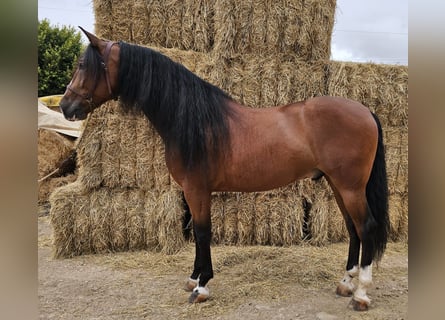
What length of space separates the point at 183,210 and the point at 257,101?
164cm

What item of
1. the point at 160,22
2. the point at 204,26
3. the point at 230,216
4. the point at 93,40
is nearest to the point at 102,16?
the point at 160,22

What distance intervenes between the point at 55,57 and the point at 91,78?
28.1ft

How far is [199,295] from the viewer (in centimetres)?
261

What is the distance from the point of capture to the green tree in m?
9.29

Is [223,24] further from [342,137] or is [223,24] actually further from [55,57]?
[55,57]

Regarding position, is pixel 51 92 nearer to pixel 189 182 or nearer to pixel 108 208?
pixel 108 208

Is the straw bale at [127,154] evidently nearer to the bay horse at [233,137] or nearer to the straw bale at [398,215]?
the bay horse at [233,137]

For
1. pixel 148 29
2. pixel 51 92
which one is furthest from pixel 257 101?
pixel 51 92

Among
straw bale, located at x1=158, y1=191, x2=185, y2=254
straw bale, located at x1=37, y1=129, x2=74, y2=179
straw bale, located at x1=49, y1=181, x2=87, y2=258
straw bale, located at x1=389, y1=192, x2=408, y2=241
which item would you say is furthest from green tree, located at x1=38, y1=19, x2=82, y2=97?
straw bale, located at x1=389, y1=192, x2=408, y2=241

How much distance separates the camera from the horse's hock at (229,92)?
376cm

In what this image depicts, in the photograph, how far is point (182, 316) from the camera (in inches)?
95.2

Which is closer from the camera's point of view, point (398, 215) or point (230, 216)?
point (230, 216)

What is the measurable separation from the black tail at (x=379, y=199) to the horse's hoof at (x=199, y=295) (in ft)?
4.63

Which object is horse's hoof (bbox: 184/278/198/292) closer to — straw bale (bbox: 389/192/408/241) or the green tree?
straw bale (bbox: 389/192/408/241)
